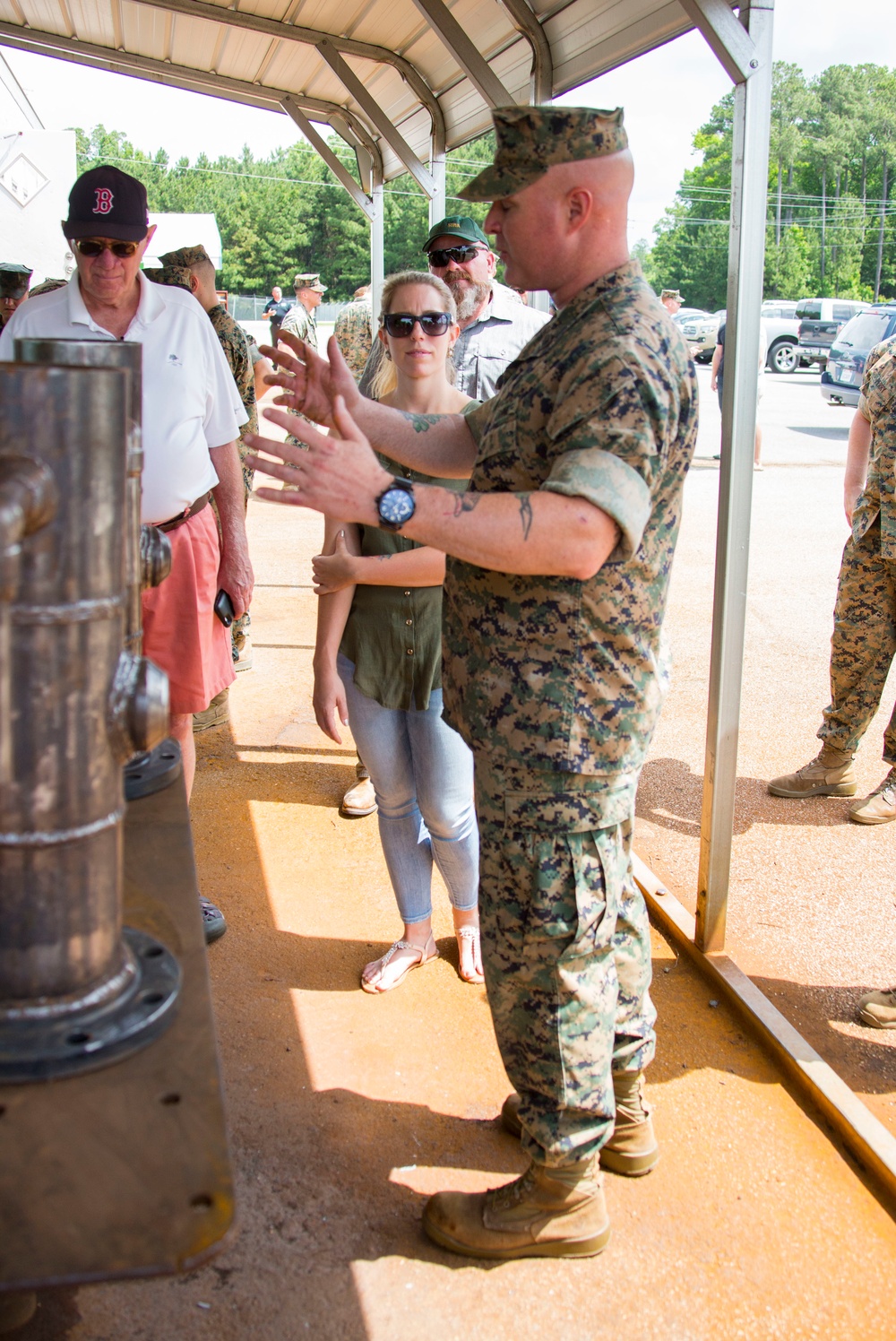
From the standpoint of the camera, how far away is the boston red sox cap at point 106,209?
286 cm

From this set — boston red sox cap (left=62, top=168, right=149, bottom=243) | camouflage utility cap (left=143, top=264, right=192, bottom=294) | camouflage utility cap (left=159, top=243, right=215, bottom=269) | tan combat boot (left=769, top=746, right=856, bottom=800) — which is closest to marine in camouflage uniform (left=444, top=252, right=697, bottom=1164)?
boston red sox cap (left=62, top=168, right=149, bottom=243)

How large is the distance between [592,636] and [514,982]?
687 mm

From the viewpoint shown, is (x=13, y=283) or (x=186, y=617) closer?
(x=186, y=617)

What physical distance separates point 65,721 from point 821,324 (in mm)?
30625

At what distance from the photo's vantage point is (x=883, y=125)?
71812 mm

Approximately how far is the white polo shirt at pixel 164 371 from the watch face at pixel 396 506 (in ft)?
4.87

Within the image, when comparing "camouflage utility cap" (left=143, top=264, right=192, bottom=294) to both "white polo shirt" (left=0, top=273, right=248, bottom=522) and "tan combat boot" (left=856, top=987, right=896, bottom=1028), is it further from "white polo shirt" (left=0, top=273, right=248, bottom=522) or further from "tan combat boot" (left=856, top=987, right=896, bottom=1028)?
"tan combat boot" (left=856, top=987, right=896, bottom=1028)

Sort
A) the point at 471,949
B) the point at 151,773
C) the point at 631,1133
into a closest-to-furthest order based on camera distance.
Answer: the point at 151,773 < the point at 631,1133 < the point at 471,949

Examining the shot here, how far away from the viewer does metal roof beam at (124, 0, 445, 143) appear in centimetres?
569

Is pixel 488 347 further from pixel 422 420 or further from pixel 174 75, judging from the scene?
pixel 174 75

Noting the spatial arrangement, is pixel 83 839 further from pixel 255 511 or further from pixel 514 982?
pixel 255 511

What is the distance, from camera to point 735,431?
116 inches

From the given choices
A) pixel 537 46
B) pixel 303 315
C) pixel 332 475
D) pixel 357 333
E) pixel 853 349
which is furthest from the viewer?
pixel 853 349

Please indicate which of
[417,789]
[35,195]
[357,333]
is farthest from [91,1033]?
[35,195]
